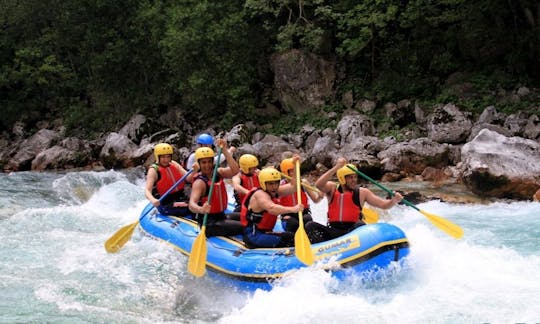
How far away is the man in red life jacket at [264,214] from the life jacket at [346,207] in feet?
1.49

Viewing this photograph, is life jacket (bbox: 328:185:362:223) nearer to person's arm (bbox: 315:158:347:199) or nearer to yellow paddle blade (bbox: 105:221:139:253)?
person's arm (bbox: 315:158:347:199)

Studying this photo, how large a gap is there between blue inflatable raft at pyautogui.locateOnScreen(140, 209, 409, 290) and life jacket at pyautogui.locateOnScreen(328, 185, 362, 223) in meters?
0.46

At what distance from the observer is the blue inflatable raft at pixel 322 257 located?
4.91 m

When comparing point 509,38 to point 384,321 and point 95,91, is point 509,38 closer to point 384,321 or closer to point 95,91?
point 384,321

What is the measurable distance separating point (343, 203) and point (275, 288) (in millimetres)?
1187

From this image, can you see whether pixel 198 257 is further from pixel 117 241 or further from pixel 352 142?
pixel 352 142

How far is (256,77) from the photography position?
18984mm

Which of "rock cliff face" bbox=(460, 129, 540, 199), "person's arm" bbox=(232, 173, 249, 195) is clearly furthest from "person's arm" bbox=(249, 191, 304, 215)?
"rock cliff face" bbox=(460, 129, 540, 199)

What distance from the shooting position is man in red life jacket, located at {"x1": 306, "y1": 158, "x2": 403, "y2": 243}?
5613 millimetres

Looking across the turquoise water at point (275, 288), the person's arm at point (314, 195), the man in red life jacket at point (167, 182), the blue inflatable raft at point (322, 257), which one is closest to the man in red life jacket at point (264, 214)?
the blue inflatable raft at point (322, 257)

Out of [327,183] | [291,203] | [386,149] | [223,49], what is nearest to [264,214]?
[291,203]

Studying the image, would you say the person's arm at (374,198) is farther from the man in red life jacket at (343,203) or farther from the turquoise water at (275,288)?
the turquoise water at (275,288)

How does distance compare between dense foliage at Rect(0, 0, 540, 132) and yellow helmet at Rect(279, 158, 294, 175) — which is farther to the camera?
dense foliage at Rect(0, 0, 540, 132)

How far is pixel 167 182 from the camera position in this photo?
729 cm
